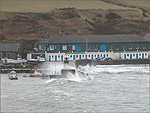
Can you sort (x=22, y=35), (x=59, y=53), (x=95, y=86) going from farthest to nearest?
(x=22, y=35) → (x=59, y=53) → (x=95, y=86)

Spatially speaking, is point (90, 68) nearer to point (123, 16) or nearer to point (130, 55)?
point (130, 55)

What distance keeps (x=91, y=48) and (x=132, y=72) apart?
24161 mm

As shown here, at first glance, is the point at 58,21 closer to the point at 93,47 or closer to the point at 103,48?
the point at 103,48

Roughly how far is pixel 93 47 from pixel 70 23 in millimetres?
72688

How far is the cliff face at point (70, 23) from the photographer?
16374cm

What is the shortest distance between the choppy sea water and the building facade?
25148mm

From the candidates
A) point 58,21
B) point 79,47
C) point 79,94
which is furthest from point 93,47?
point 58,21

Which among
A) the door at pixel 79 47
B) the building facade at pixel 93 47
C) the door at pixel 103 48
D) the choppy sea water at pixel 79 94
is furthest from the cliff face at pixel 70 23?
the choppy sea water at pixel 79 94

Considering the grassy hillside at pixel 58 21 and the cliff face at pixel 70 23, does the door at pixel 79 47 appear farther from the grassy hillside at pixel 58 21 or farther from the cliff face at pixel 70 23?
the grassy hillside at pixel 58 21

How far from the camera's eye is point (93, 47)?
10619 centimetres

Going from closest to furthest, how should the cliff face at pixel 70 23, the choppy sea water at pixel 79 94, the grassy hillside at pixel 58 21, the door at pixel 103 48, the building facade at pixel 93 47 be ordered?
the choppy sea water at pixel 79 94 < the building facade at pixel 93 47 < the door at pixel 103 48 < the cliff face at pixel 70 23 < the grassy hillside at pixel 58 21

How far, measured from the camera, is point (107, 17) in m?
193

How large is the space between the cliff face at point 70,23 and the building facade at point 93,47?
49152mm

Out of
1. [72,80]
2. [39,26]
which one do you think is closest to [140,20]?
[39,26]
